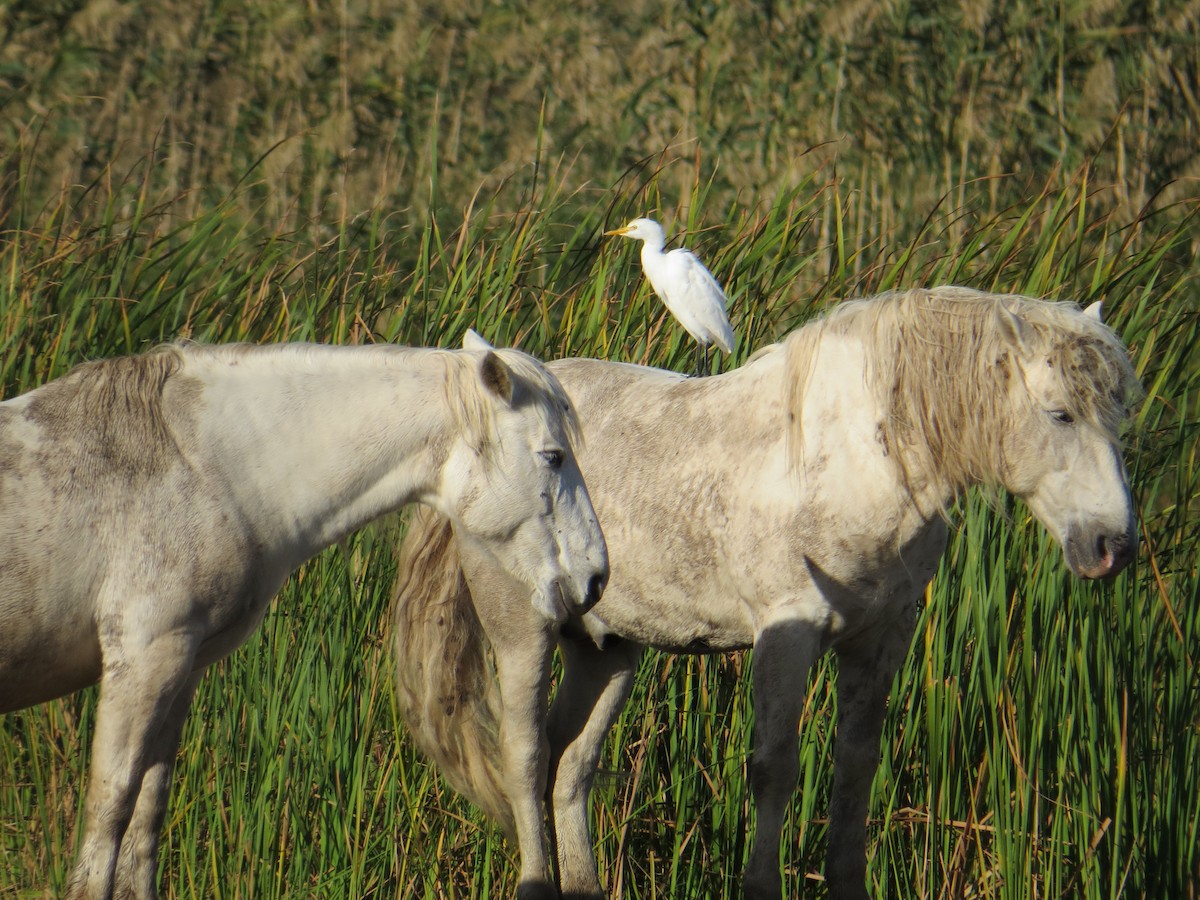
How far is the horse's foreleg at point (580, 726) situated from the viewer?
3.76 metres

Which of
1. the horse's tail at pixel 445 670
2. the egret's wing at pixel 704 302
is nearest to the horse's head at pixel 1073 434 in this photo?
the egret's wing at pixel 704 302

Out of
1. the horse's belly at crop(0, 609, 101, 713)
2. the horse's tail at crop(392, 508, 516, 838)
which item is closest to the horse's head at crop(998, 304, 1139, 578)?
the horse's tail at crop(392, 508, 516, 838)

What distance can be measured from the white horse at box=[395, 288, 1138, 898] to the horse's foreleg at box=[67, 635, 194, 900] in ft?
3.47

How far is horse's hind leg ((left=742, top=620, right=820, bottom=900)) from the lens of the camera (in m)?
3.15

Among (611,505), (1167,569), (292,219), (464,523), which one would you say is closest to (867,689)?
(611,505)

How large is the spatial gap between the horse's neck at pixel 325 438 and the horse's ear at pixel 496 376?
0.13 m

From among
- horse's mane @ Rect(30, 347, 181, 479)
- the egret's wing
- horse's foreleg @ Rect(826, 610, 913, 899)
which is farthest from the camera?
the egret's wing

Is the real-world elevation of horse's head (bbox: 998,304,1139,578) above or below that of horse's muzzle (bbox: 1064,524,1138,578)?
above

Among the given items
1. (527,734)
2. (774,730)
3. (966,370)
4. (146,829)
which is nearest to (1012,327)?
(966,370)

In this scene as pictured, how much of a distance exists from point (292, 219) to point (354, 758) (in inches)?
219

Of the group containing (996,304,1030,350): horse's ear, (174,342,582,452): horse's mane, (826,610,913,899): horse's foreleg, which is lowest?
(826,610,913,899): horse's foreleg

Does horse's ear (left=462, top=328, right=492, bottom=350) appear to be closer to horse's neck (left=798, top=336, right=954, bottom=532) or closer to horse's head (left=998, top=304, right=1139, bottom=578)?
horse's neck (left=798, top=336, right=954, bottom=532)

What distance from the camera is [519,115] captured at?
1067 cm

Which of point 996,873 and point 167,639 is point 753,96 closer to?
point 996,873
